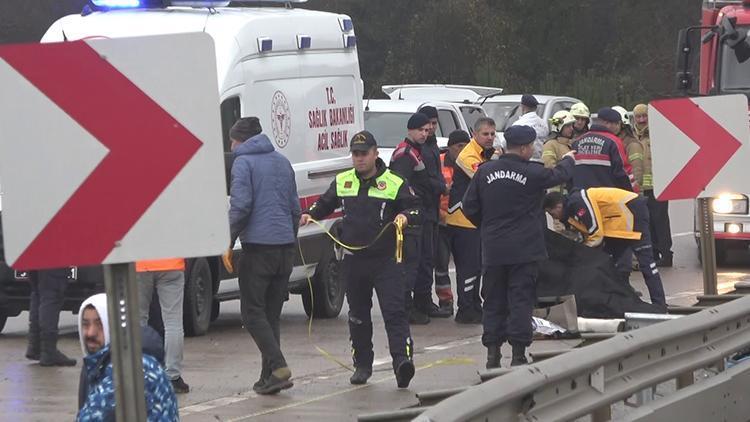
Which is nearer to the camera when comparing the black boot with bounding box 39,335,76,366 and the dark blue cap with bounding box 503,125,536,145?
the dark blue cap with bounding box 503,125,536,145

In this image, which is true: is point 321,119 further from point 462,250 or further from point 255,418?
point 255,418

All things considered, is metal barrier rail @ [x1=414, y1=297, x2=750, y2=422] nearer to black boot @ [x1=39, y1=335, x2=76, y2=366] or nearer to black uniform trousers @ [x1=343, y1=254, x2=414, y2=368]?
black uniform trousers @ [x1=343, y1=254, x2=414, y2=368]

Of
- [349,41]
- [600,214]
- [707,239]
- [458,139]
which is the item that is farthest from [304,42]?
[707,239]

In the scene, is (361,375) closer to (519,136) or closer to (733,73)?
(519,136)

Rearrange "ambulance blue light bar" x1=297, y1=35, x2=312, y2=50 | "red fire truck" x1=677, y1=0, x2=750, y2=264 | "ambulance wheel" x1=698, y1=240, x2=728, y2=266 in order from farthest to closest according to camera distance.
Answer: "ambulance wheel" x1=698, y1=240, x2=728, y2=266 → "red fire truck" x1=677, y1=0, x2=750, y2=264 → "ambulance blue light bar" x1=297, y1=35, x2=312, y2=50

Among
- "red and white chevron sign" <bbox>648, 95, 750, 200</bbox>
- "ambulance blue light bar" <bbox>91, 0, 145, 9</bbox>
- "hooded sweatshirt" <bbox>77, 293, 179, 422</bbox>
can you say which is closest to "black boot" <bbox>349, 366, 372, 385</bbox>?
"red and white chevron sign" <bbox>648, 95, 750, 200</bbox>

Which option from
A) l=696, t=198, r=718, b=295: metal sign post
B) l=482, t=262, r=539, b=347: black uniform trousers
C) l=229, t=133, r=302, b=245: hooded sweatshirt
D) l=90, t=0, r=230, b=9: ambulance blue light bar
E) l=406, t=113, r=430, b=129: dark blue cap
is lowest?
l=482, t=262, r=539, b=347: black uniform trousers

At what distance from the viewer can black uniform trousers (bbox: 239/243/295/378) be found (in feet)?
35.6

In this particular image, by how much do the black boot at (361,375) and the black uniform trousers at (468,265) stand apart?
3618 millimetres

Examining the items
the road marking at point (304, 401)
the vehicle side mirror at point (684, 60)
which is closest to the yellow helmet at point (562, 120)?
the vehicle side mirror at point (684, 60)

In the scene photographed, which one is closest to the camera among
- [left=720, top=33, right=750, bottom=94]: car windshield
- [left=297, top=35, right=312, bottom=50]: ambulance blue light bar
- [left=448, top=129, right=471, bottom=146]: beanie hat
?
[left=297, top=35, right=312, bottom=50]: ambulance blue light bar

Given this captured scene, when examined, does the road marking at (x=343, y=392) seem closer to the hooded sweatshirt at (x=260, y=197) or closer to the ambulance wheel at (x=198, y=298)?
the hooded sweatshirt at (x=260, y=197)

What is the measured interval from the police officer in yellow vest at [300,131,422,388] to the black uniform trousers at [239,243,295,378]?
0.46 m

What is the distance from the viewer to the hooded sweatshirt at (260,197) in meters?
10.9
